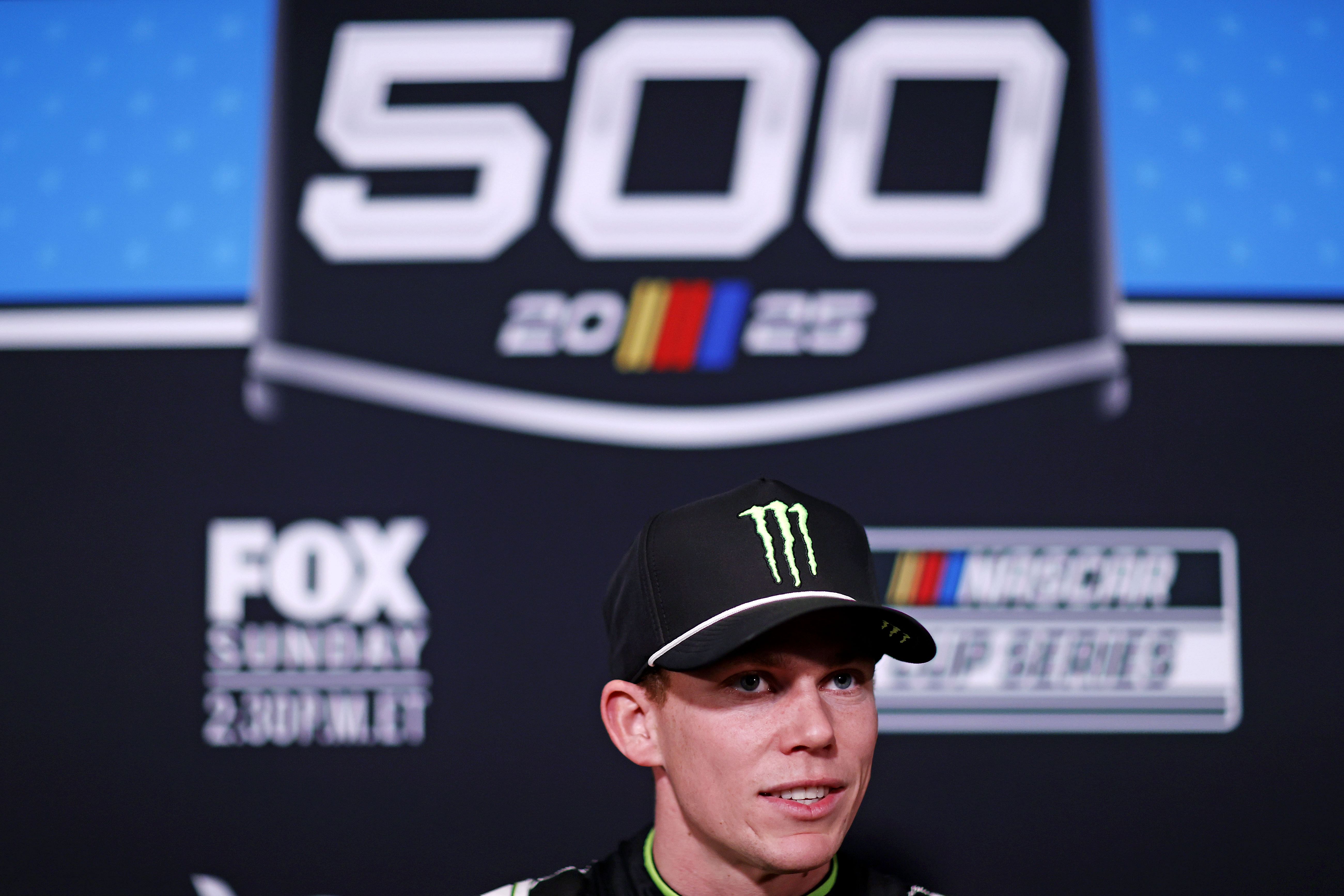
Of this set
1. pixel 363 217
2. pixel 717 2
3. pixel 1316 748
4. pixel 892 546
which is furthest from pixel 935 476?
pixel 363 217

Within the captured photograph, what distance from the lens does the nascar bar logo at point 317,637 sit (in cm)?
172

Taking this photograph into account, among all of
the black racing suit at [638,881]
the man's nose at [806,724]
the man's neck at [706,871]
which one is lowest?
the black racing suit at [638,881]

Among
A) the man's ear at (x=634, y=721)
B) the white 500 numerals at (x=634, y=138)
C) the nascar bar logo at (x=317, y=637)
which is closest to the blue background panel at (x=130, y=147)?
the white 500 numerals at (x=634, y=138)

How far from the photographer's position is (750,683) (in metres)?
0.99

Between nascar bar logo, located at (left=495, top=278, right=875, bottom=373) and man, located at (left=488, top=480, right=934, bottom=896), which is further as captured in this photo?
nascar bar logo, located at (left=495, top=278, right=875, bottom=373)

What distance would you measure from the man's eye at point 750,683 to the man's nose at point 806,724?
0.03 metres

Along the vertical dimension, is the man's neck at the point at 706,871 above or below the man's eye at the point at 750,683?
below

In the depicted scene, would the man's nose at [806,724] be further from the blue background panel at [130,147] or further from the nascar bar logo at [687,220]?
the blue background panel at [130,147]

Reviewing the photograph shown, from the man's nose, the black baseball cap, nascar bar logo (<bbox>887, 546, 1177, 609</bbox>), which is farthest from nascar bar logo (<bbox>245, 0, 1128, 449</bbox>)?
the man's nose

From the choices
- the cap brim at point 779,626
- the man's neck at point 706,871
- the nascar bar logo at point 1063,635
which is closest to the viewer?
the cap brim at point 779,626

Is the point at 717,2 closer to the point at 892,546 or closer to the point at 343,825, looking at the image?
the point at 892,546

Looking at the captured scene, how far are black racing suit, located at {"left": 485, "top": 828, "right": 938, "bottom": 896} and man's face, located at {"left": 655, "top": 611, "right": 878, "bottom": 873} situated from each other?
16cm

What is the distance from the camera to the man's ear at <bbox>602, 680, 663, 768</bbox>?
3.50 ft

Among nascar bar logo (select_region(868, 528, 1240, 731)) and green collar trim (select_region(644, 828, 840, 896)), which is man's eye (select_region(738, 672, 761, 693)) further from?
nascar bar logo (select_region(868, 528, 1240, 731))
